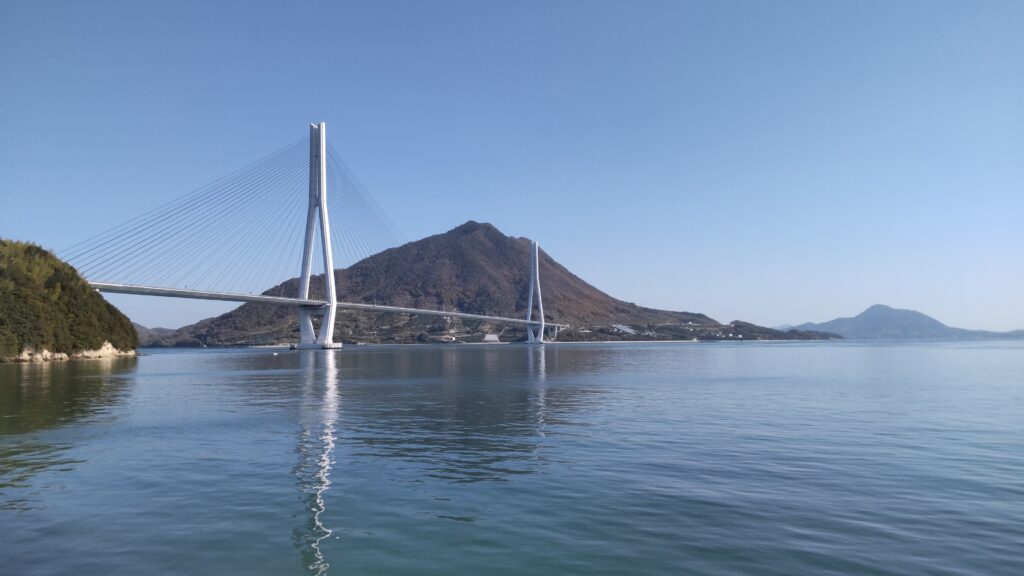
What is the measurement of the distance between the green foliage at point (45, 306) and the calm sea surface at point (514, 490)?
49.5m

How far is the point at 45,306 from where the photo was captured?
2660 inches

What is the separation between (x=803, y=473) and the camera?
12.9 meters

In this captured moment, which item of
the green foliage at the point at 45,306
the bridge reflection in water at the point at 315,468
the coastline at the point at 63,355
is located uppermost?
the green foliage at the point at 45,306

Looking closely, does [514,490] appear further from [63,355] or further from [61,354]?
[63,355]

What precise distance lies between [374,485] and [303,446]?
518 centimetres

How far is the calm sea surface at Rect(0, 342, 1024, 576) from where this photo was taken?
26.3 feet

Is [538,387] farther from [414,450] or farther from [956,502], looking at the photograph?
[956,502]

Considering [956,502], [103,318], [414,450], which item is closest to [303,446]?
[414,450]

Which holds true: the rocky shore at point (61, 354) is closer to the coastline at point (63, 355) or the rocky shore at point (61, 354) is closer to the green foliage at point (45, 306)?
the coastline at point (63, 355)

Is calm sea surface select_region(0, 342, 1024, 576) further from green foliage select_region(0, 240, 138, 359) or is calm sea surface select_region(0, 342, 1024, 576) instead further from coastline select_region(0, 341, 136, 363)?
coastline select_region(0, 341, 136, 363)

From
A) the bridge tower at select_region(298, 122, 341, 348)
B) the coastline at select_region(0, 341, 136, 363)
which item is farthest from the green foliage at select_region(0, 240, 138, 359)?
the bridge tower at select_region(298, 122, 341, 348)

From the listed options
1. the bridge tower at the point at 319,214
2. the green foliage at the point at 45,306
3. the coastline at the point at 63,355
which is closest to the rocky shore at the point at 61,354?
the coastline at the point at 63,355

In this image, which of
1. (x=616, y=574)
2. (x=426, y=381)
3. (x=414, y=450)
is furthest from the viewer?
(x=426, y=381)

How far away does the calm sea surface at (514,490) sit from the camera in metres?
8.02
